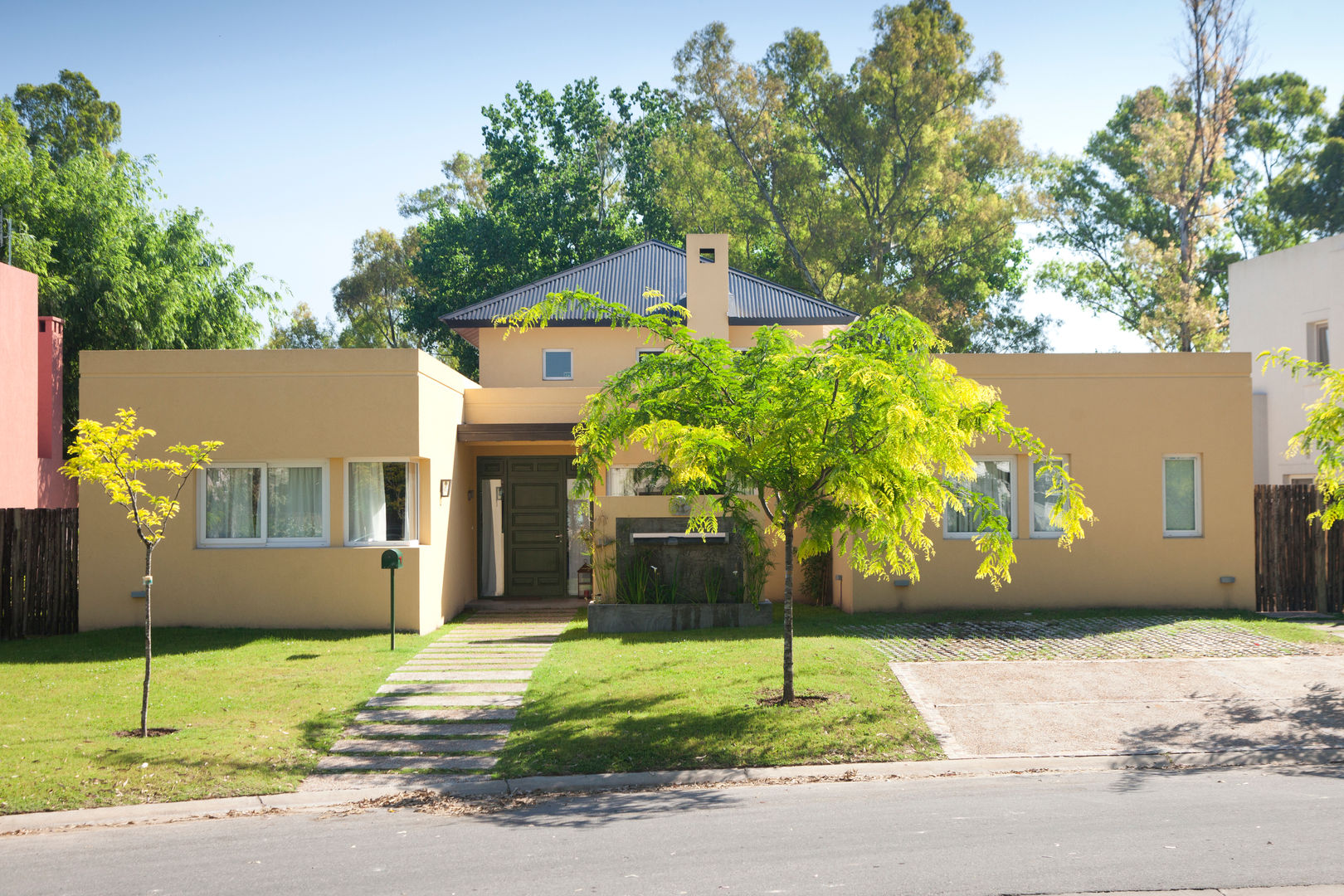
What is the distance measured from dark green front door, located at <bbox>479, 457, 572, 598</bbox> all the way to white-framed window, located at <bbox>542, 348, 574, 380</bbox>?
425cm

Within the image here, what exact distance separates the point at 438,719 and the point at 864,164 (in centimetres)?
2748

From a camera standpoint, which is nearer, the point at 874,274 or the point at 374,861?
the point at 374,861

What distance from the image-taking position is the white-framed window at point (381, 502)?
14.6 metres

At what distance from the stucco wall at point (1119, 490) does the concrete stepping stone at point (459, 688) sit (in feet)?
19.9

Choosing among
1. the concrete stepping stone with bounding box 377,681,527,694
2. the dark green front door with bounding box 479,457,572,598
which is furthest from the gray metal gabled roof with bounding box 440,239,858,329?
the concrete stepping stone with bounding box 377,681,527,694

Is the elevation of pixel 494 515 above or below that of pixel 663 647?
above

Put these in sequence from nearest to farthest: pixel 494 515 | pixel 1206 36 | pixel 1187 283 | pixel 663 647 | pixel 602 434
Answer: pixel 602 434 < pixel 663 647 < pixel 494 515 < pixel 1206 36 < pixel 1187 283

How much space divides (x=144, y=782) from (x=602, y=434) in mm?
5030

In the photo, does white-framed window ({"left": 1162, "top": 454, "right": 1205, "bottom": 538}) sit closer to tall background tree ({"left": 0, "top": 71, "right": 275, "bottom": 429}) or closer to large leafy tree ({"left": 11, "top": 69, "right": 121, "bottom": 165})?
tall background tree ({"left": 0, "top": 71, "right": 275, "bottom": 429})

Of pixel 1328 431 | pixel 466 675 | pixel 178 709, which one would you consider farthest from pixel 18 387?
pixel 1328 431

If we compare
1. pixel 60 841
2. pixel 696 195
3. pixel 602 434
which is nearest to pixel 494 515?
pixel 602 434

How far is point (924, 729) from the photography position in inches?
372

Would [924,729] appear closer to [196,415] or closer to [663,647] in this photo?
[663,647]

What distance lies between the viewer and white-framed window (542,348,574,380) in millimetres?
22625
